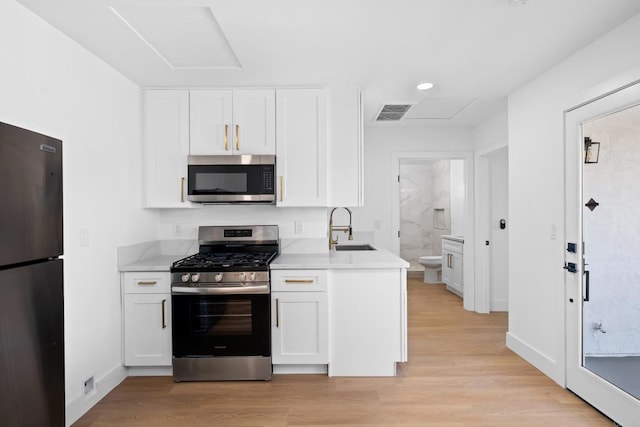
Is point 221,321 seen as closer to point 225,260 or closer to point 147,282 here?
point 225,260

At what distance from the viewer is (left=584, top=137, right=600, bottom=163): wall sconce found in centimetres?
223

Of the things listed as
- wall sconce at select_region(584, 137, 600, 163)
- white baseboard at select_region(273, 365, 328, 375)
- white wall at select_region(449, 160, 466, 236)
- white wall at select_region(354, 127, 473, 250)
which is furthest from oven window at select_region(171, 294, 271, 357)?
white wall at select_region(449, 160, 466, 236)

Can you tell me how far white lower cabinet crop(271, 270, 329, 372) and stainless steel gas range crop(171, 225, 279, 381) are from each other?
106 mm

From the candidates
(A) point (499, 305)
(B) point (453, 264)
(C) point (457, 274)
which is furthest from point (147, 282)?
(B) point (453, 264)

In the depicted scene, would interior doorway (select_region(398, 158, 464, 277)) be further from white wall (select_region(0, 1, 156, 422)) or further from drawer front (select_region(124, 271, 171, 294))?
white wall (select_region(0, 1, 156, 422))

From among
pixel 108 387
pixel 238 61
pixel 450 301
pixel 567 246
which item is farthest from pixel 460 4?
pixel 450 301

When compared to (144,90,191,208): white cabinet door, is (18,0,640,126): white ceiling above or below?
above

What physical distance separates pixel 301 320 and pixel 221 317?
0.60 m

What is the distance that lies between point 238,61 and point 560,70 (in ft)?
7.49

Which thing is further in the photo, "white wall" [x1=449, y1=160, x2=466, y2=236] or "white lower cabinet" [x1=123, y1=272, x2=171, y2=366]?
"white wall" [x1=449, y1=160, x2=466, y2=236]

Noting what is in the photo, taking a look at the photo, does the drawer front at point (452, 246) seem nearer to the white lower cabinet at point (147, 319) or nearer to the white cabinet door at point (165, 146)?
the white cabinet door at point (165, 146)

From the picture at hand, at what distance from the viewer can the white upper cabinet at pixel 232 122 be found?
9.65ft

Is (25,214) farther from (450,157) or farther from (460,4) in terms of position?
(450,157)

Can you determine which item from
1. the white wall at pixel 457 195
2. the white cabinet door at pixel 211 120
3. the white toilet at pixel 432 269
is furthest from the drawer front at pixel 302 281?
the white wall at pixel 457 195
